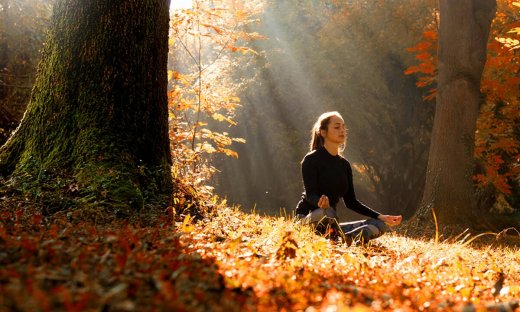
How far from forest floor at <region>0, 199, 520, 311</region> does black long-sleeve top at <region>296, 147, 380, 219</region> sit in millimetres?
2189

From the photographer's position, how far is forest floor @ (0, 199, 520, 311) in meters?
1.65

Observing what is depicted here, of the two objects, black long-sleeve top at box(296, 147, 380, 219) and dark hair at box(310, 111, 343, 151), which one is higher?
dark hair at box(310, 111, 343, 151)

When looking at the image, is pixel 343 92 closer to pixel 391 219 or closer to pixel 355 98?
pixel 355 98

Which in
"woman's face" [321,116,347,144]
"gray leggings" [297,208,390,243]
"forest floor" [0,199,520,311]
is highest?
"woman's face" [321,116,347,144]

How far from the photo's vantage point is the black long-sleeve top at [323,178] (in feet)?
20.1

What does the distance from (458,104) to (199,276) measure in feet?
32.5

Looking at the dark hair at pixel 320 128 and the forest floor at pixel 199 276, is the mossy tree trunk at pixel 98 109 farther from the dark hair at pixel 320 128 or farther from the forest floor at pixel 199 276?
the dark hair at pixel 320 128

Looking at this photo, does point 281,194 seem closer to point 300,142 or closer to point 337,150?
point 300,142

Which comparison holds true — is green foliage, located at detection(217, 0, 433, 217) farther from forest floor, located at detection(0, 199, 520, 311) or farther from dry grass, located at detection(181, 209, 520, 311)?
forest floor, located at detection(0, 199, 520, 311)

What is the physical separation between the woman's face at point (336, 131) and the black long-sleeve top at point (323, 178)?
0.20 metres

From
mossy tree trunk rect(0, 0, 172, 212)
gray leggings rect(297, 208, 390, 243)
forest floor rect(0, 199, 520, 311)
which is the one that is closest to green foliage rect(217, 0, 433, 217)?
gray leggings rect(297, 208, 390, 243)

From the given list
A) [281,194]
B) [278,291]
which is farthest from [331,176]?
[281,194]

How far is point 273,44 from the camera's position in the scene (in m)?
20.7

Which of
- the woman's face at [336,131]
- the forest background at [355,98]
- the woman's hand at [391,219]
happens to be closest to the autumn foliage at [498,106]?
the forest background at [355,98]
